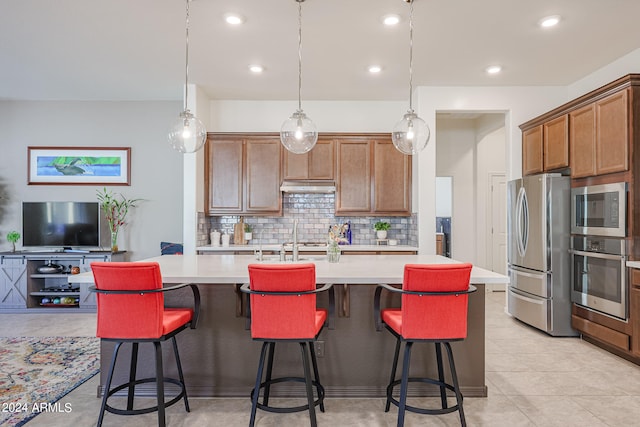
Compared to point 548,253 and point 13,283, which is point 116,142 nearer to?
point 13,283

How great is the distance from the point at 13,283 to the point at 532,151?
21.6ft

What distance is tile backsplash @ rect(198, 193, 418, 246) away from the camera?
5797 mm

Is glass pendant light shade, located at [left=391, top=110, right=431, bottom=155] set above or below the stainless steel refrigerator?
above

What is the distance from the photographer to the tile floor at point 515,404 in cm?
248

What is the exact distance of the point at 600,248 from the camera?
Answer: 3.78 metres

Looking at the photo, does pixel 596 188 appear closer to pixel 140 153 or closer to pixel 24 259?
pixel 140 153

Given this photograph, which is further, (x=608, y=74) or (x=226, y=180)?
(x=226, y=180)

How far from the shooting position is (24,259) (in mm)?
5289

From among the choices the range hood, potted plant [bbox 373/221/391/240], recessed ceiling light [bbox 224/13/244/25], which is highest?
recessed ceiling light [bbox 224/13/244/25]

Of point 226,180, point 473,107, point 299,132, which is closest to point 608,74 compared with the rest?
point 473,107

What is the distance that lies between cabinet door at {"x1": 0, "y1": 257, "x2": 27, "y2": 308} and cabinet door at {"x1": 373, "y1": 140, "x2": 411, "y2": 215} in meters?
4.60

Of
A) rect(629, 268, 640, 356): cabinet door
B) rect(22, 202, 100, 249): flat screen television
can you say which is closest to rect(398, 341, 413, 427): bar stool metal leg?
rect(629, 268, 640, 356): cabinet door

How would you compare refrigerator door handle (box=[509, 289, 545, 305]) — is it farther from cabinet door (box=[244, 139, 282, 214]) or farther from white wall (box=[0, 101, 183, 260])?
white wall (box=[0, 101, 183, 260])

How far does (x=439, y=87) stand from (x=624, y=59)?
1867mm
